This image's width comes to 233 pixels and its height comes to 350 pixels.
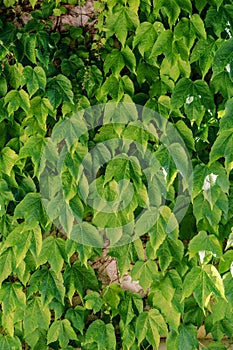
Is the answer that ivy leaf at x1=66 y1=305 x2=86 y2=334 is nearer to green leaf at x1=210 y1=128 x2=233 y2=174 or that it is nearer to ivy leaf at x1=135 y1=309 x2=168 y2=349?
ivy leaf at x1=135 y1=309 x2=168 y2=349

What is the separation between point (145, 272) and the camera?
1847mm

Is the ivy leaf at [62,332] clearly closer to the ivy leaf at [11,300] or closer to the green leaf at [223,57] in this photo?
the ivy leaf at [11,300]

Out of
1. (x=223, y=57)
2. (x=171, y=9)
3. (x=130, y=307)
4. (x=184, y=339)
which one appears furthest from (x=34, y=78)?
(x=184, y=339)

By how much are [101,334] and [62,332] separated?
127 millimetres

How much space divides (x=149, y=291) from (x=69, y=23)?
952 mm

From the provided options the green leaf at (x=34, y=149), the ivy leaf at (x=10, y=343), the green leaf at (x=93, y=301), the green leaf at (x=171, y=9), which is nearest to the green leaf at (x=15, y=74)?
the green leaf at (x=34, y=149)

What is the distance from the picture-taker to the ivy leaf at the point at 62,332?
188cm

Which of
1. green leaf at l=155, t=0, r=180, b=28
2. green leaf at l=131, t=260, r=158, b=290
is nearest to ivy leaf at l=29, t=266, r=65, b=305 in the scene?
green leaf at l=131, t=260, r=158, b=290

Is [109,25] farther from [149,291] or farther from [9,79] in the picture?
[149,291]

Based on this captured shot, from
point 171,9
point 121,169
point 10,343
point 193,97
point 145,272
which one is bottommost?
point 10,343

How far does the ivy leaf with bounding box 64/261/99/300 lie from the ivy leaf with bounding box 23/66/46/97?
1.92 ft

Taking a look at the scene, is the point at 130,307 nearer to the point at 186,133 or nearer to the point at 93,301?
the point at 93,301

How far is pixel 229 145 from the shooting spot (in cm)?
169

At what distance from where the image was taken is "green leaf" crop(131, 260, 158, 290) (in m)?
1.84
